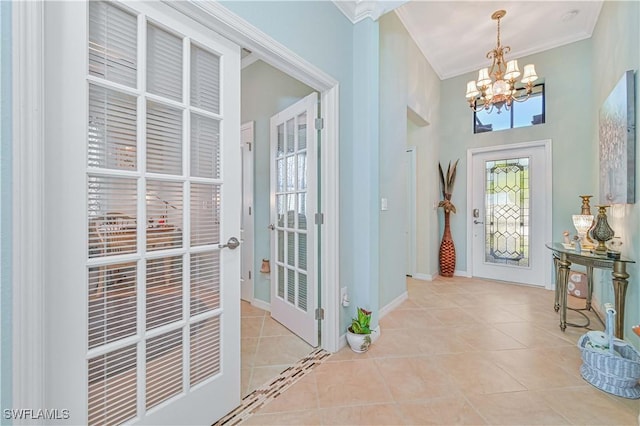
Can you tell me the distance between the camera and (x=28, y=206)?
83cm

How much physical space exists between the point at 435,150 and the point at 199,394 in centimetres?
427

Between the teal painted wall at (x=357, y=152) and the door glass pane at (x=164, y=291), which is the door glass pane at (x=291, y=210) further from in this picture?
Result: the door glass pane at (x=164, y=291)

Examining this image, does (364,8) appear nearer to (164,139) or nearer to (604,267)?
(164,139)

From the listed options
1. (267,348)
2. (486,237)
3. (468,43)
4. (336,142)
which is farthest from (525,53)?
(267,348)

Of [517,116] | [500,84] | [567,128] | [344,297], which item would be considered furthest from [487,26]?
[344,297]

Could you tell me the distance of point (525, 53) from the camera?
381cm

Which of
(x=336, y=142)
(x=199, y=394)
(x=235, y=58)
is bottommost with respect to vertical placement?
(x=199, y=394)

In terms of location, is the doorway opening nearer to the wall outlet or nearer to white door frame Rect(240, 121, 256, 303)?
white door frame Rect(240, 121, 256, 303)

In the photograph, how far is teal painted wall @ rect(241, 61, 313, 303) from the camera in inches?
112

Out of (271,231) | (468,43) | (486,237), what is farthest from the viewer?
(486,237)

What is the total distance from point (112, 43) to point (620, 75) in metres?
3.51

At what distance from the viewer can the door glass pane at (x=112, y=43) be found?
1.03m

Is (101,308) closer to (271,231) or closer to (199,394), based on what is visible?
(199,394)

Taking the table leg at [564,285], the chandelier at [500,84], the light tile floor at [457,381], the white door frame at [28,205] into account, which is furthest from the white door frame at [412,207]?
the white door frame at [28,205]
